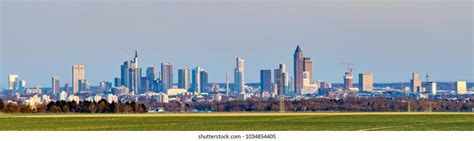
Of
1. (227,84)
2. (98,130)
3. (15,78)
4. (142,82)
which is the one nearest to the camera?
(98,130)

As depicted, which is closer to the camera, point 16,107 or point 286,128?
point 286,128

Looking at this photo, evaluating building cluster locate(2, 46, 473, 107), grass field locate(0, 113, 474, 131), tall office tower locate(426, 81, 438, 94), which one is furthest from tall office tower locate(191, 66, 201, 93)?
grass field locate(0, 113, 474, 131)

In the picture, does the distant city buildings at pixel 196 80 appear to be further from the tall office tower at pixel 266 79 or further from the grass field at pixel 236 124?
the grass field at pixel 236 124

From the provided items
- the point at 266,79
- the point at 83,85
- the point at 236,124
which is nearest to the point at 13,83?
the point at 83,85

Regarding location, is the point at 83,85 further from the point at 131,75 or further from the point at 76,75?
the point at 131,75
